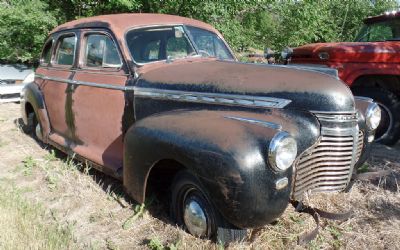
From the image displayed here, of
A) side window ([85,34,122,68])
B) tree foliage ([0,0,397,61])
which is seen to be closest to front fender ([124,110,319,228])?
side window ([85,34,122,68])

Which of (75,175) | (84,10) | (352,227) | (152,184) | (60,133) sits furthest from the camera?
(84,10)

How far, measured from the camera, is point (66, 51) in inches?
190

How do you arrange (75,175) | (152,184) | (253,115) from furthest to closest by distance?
(75,175) < (152,184) < (253,115)

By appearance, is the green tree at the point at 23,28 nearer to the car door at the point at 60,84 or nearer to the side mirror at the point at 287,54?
the car door at the point at 60,84

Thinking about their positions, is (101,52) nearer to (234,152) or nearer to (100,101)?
(100,101)

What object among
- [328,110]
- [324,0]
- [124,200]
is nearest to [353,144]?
[328,110]

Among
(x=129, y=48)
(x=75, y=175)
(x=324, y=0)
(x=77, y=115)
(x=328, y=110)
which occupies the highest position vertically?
(x=324, y=0)

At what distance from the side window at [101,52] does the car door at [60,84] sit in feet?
0.83

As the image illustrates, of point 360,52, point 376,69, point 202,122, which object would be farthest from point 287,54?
point 202,122

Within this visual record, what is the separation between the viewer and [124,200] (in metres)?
3.72

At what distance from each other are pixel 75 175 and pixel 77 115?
65cm

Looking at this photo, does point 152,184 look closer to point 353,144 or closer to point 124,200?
point 124,200

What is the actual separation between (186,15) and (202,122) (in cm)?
667

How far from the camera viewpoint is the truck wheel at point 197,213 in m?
2.74
